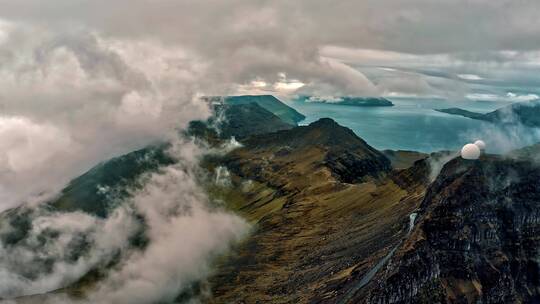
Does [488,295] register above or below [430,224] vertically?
below

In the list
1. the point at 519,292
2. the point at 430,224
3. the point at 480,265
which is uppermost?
the point at 430,224

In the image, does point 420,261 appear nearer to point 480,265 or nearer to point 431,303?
point 431,303

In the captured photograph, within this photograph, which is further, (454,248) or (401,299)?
(454,248)

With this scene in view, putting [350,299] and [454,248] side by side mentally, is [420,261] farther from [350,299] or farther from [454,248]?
[350,299]

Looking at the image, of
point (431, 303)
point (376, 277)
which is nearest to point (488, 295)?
point (431, 303)

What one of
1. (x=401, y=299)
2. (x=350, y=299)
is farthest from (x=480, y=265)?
(x=350, y=299)

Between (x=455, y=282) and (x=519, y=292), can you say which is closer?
(x=455, y=282)

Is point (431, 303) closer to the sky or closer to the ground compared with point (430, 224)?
closer to the ground
